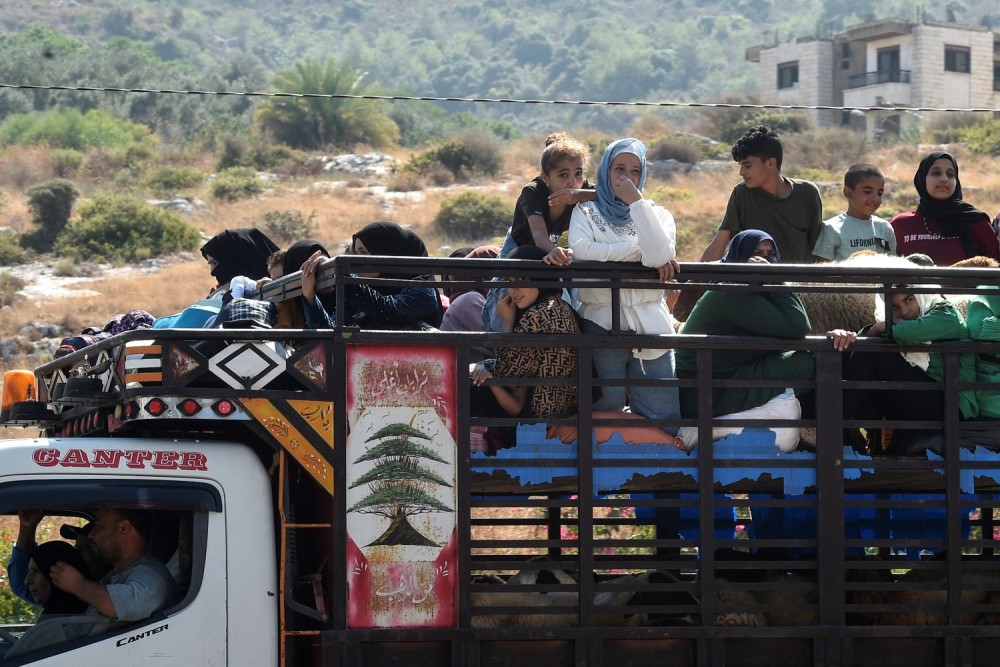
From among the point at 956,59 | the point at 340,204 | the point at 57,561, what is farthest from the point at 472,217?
the point at 956,59

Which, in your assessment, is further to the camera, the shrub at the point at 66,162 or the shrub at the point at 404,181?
the shrub at the point at 66,162

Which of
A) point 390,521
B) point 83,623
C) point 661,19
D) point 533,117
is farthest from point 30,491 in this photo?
point 661,19

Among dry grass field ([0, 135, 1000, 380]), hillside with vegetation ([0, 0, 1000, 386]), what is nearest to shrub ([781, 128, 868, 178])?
hillside with vegetation ([0, 0, 1000, 386])

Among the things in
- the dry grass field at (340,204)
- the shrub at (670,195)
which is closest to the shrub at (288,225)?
the dry grass field at (340,204)

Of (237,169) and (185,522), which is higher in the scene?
(237,169)

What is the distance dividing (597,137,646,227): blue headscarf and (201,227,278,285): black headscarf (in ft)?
7.17

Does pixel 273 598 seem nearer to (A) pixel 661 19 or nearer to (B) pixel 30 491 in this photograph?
(B) pixel 30 491

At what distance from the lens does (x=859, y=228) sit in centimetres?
721

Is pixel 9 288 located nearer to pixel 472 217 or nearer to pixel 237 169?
pixel 472 217

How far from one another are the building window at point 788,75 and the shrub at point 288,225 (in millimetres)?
49444

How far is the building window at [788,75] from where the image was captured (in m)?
79.9

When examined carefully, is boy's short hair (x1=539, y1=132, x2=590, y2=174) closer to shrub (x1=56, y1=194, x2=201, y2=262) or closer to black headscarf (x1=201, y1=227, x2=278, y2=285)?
black headscarf (x1=201, y1=227, x2=278, y2=285)

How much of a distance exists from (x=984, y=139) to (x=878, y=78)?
1165 inches

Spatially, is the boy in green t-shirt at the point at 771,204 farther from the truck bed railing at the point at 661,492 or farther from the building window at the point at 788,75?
the building window at the point at 788,75
